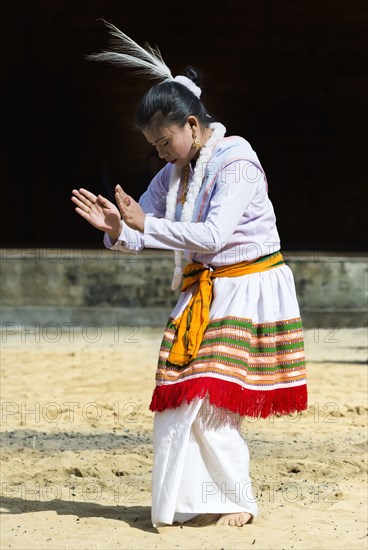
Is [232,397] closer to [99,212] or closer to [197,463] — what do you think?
[197,463]

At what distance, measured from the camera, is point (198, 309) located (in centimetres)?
420

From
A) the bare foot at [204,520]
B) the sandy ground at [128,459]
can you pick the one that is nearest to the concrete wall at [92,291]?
the sandy ground at [128,459]

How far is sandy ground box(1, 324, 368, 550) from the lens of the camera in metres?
4.21

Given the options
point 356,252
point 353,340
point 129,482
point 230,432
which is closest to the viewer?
point 230,432

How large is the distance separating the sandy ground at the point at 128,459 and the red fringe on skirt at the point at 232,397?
442 millimetres

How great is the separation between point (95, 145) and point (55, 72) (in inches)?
38.8

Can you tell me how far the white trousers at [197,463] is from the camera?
4.12 meters

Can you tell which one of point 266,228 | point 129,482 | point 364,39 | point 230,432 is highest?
point 364,39

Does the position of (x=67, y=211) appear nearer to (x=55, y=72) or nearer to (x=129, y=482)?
(x=55, y=72)

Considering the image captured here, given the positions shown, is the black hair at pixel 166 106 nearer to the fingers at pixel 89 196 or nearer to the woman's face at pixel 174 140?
the woman's face at pixel 174 140

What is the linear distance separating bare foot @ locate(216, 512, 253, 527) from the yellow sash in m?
0.58

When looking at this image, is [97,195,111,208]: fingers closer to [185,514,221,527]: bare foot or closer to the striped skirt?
the striped skirt

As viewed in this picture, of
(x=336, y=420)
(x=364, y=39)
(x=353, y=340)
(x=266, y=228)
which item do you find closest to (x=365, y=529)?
Answer: (x=266, y=228)

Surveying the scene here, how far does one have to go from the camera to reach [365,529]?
14.3ft
